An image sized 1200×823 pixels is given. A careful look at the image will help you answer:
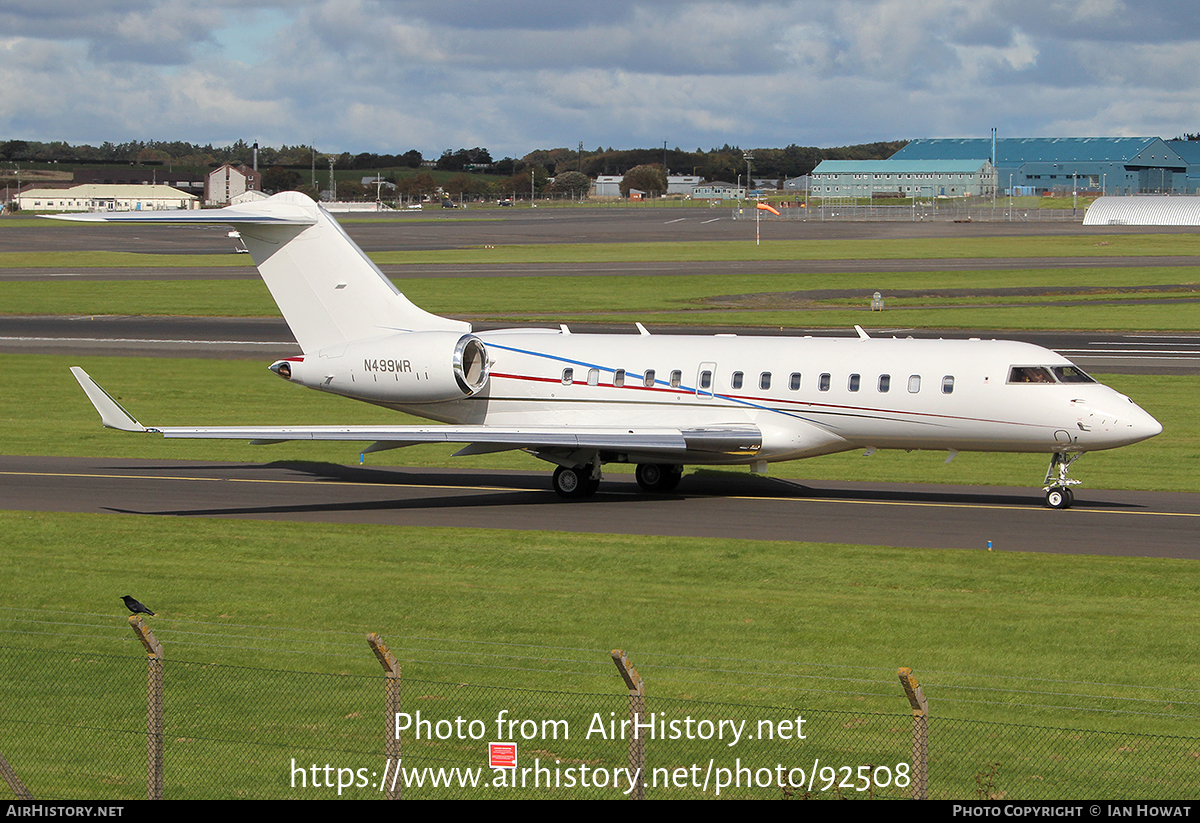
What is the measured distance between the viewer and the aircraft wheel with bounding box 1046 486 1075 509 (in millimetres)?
26672

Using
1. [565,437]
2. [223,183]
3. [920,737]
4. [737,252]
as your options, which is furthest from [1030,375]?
[223,183]

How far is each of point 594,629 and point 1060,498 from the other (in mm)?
12750

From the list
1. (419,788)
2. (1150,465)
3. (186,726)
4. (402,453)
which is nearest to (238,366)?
(402,453)

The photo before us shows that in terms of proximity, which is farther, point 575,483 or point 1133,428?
point 575,483

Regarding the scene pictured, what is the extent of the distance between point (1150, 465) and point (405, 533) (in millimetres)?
18019

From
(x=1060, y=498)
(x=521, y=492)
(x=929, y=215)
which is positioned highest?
(x=929, y=215)

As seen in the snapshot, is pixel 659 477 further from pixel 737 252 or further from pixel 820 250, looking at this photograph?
pixel 820 250

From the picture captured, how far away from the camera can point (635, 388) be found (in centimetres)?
2848

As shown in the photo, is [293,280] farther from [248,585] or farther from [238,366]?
[238,366]

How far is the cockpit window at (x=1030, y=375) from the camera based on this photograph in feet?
85.7

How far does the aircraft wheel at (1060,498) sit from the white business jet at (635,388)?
0.03 meters

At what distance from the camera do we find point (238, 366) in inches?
1900

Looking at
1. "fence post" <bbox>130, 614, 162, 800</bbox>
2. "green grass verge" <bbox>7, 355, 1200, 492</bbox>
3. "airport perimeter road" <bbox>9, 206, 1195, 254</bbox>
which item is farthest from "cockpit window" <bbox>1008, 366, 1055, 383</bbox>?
"airport perimeter road" <bbox>9, 206, 1195, 254</bbox>

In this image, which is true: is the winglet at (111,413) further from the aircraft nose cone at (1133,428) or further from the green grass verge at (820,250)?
the green grass verge at (820,250)
